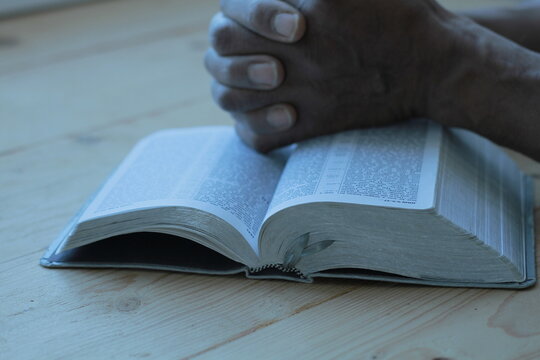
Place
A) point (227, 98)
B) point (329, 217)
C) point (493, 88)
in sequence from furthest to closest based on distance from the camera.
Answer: point (227, 98), point (493, 88), point (329, 217)

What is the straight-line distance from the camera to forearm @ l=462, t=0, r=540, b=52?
3.64ft

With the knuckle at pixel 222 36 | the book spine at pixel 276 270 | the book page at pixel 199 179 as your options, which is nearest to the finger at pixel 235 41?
the knuckle at pixel 222 36

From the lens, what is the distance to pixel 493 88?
88 centimetres

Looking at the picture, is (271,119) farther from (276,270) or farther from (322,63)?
(276,270)

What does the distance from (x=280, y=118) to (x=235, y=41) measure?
0.12 metres

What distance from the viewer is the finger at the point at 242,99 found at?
0.97 meters

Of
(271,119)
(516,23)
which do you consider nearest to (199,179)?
(271,119)

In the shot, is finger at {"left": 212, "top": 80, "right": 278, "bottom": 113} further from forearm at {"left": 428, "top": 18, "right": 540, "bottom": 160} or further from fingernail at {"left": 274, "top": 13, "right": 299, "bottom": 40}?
forearm at {"left": 428, "top": 18, "right": 540, "bottom": 160}

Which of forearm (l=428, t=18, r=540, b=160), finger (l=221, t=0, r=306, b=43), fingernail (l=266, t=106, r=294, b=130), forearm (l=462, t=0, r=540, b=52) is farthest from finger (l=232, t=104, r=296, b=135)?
forearm (l=462, t=0, r=540, b=52)

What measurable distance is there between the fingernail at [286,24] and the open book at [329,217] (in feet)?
0.50

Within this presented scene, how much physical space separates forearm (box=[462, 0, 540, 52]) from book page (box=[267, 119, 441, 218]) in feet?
0.81

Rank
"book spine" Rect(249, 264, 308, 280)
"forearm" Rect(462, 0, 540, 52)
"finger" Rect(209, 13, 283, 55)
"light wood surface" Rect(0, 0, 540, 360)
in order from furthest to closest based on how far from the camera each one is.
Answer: "forearm" Rect(462, 0, 540, 52) < "finger" Rect(209, 13, 283, 55) < "book spine" Rect(249, 264, 308, 280) < "light wood surface" Rect(0, 0, 540, 360)

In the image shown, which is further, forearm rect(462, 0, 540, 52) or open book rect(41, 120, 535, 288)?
forearm rect(462, 0, 540, 52)

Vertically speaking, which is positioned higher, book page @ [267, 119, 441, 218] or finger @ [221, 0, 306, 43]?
finger @ [221, 0, 306, 43]
